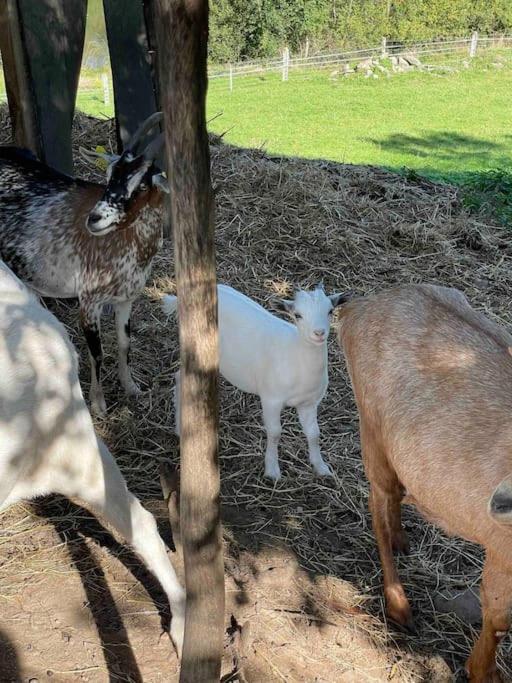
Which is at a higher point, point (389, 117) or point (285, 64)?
point (389, 117)

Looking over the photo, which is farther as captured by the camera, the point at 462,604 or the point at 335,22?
the point at 335,22

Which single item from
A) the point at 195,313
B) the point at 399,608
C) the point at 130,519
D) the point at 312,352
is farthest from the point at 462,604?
the point at 195,313

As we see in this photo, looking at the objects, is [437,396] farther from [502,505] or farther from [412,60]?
[412,60]

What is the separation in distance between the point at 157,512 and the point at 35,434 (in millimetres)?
1492

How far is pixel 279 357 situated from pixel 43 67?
3.60m

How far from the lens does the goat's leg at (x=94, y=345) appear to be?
5223 millimetres

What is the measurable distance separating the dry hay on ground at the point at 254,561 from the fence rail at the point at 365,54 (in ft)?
86.0

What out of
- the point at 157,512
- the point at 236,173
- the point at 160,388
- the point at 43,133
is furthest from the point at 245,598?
the point at 236,173

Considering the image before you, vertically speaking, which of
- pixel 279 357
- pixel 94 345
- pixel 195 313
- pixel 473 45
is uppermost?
pixel 195 313

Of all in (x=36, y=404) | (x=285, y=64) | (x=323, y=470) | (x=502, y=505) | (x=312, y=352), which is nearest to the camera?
(x=502, y=505)

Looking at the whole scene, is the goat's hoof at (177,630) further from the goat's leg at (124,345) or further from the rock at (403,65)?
the rock at (403,65)

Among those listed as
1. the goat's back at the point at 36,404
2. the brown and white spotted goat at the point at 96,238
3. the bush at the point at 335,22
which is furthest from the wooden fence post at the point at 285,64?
the goat's back at the point at 36,404

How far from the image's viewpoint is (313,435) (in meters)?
4.59

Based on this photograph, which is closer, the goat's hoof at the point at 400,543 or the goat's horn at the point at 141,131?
the goat's hoof at the point at 400,543
